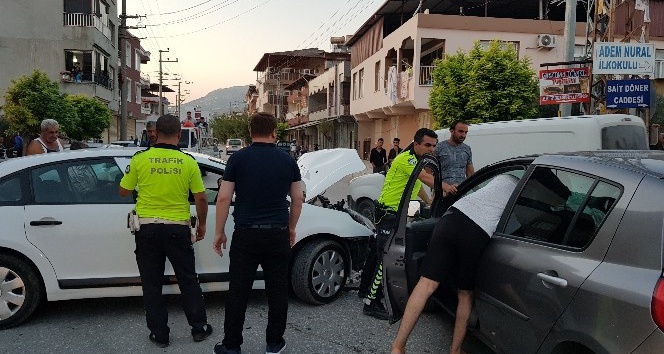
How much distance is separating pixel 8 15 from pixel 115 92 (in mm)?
9004

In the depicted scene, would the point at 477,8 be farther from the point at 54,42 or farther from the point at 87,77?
the point at 54,42

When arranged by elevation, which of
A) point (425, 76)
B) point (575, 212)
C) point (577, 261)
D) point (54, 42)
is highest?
point (54, 42)

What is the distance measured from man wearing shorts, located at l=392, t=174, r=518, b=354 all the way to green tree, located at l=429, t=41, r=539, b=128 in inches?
676

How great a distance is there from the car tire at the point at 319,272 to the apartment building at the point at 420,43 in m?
17.1

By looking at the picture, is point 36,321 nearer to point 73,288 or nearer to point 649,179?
point 73,288

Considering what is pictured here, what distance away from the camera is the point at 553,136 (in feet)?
26.0

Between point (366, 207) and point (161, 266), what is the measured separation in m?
6.45

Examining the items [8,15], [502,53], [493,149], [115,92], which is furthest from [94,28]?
[493,149]

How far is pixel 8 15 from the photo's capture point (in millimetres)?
34625

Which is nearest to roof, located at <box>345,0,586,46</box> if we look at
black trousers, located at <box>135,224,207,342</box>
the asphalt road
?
the asphalt road

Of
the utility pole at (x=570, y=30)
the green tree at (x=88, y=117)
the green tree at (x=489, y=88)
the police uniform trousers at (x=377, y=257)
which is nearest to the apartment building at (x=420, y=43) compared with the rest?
the green tree at (x=489, y=88)

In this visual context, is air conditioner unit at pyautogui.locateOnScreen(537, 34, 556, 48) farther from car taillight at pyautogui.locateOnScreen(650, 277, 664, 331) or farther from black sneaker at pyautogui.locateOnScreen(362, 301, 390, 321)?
car taillight at pyautogui.locateOnScreen(650, 277, 664, 331)

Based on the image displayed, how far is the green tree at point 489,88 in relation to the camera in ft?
65.4

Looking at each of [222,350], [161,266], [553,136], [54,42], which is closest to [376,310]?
[222,350]
